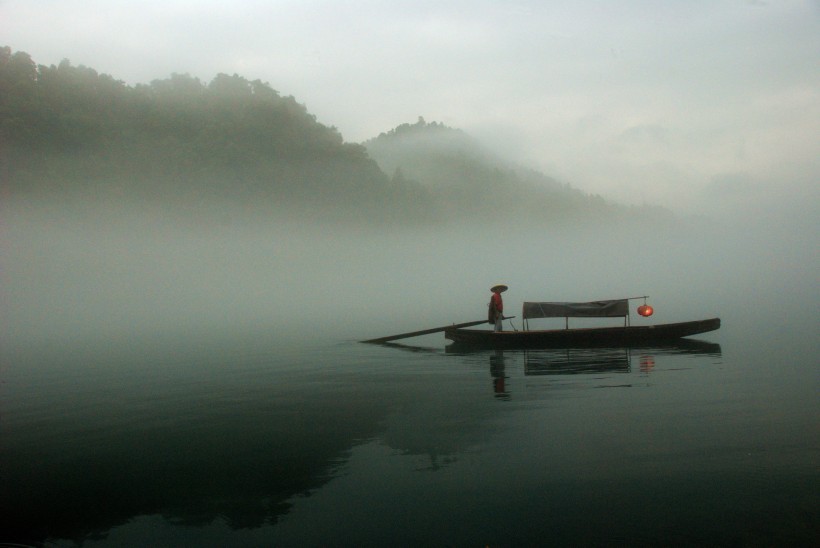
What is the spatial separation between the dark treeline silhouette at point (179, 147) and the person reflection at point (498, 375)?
312ft

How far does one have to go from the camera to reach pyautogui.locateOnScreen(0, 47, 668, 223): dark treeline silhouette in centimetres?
10012

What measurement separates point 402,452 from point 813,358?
66.9 feet

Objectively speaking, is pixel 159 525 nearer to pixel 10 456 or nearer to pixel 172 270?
pixel 10 456

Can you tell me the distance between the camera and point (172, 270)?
5089 inches

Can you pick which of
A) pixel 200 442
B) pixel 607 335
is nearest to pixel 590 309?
pixel 607 335

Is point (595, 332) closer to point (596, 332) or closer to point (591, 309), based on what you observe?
point (596, 332)

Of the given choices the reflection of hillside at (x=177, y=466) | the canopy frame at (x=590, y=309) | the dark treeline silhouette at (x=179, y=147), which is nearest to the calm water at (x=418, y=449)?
the reflection of hillside at (x=177, y=466)

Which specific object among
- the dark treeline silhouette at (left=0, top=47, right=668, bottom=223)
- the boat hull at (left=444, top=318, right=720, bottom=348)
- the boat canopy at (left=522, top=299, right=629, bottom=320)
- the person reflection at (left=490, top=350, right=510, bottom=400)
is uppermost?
the dark treeline silhouette at (left=0, top=47, right=668, bottom=223)

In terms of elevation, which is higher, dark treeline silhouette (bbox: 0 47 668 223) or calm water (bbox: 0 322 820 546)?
dark treeline silhouette (bbox: 0 47 668 223)

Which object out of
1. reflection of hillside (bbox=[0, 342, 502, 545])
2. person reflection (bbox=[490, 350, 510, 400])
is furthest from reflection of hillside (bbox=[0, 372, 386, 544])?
person reflection (bbox=[490, 350, 510, 400])

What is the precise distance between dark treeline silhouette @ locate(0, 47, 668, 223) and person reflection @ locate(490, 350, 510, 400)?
312ft

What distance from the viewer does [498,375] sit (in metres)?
20.5

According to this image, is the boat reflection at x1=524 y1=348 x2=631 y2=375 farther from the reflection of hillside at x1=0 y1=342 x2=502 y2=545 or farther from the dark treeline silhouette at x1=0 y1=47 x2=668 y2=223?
the dark treeline silhouette at x1=0 y1=47 x2=668 y2=223

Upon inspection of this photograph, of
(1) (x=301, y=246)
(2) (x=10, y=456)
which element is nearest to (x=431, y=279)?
(1) (x=301, y=246)
